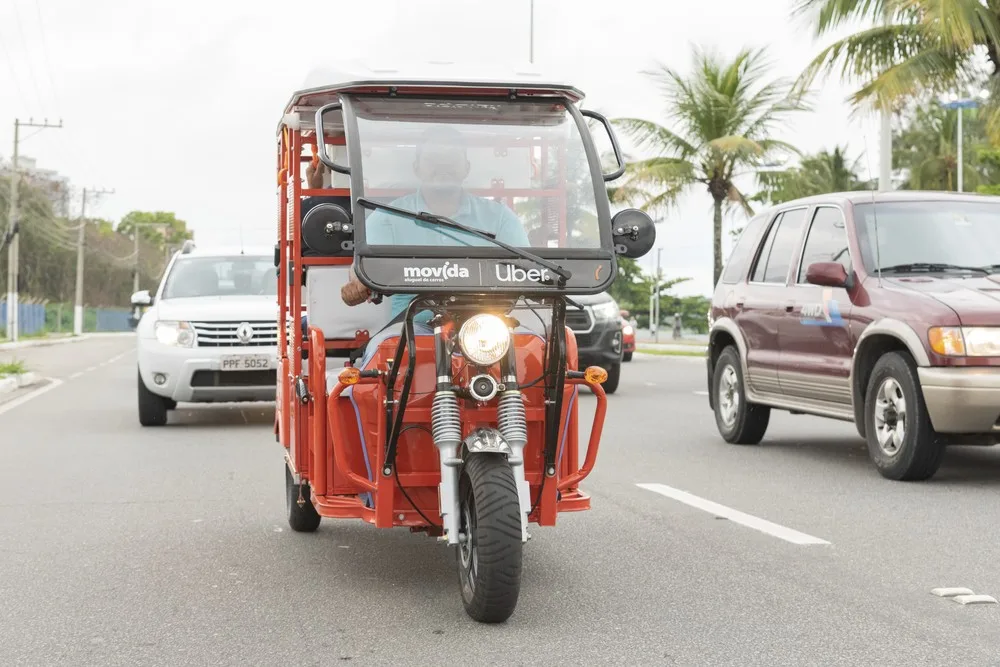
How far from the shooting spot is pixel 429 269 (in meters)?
5.30

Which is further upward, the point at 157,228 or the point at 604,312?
the point at 157,228

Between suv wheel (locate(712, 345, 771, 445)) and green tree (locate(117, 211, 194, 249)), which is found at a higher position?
green tree (locate(117, 211, 194, 249))

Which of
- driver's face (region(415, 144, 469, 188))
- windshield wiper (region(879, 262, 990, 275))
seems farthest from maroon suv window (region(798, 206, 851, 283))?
driver's face (region(415, 144, 469, 188))

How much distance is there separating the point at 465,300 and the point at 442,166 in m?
0.67

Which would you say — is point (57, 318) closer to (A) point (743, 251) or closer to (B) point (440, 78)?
(A) point (743, 251)

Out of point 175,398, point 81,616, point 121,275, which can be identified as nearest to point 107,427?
point 175,398

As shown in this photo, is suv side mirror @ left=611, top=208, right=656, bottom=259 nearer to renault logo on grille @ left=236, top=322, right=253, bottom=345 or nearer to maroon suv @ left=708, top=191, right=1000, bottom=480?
maroon suv @ left=708, top=191, right=1000, bottom=480

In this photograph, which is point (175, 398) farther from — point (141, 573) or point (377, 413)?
point (377, 413)

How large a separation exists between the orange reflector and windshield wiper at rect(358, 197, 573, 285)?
2.06 ft

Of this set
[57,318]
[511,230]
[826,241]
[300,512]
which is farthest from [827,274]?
[57,318]

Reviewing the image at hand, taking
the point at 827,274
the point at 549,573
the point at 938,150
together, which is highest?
the point at 938,150

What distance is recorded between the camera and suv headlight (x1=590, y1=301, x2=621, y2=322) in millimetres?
18328

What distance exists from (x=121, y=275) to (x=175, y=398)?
306 ft

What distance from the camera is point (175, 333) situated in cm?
1354
